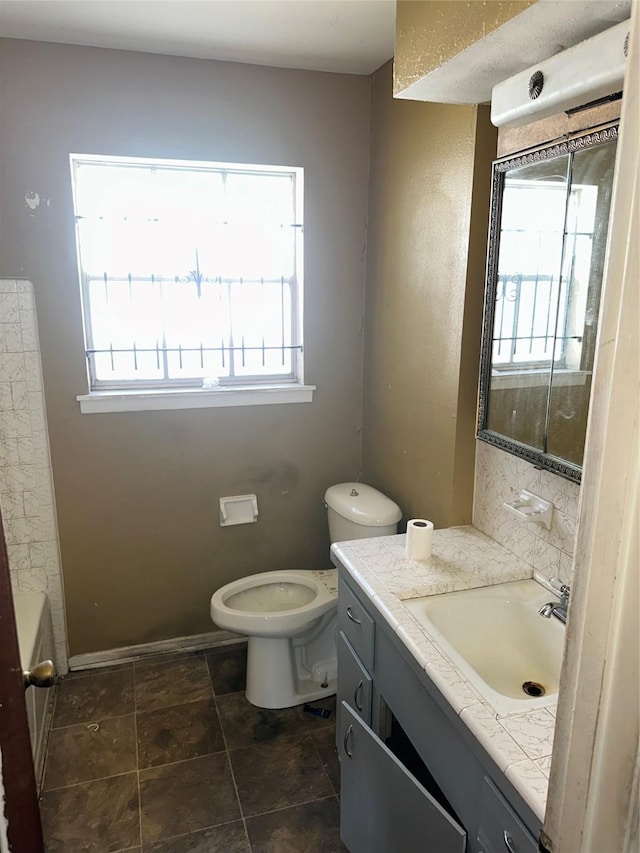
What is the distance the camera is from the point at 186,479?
2.57 metres

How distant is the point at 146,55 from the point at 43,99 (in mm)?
418

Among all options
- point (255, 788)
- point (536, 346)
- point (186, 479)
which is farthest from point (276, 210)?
point (255, 788)

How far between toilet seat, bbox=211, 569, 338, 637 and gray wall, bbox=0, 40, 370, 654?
0.74ft

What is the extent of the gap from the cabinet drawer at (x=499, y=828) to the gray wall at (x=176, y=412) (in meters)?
1.75

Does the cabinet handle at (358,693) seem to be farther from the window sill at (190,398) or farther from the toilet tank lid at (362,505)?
the window sill at (190,398)

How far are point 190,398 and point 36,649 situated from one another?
1.12 m

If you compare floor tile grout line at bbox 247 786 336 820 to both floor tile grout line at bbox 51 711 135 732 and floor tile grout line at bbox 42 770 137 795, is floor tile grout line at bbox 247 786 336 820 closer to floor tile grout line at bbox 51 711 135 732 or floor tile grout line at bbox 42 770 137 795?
floor tile grout line at bbox 42 770 137 795

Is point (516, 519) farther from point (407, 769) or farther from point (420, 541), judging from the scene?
point (407, 769)

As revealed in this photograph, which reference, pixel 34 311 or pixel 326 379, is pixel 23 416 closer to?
pixel 34 311

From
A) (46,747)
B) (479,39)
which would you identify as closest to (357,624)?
(46,747)

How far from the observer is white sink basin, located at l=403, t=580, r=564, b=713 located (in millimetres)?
1431

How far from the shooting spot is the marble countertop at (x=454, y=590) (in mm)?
1025

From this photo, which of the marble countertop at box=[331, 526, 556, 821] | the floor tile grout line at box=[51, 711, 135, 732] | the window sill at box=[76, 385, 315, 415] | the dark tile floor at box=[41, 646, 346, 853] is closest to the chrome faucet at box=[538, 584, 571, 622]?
the marble countertop at box=[331, 526, 556, 821]

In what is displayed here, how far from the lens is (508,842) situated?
1021 mm
